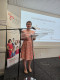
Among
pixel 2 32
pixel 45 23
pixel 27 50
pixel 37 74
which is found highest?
pixel 45 23

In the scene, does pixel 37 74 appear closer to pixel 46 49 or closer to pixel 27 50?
pixel 27 50

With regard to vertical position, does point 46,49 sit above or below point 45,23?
below

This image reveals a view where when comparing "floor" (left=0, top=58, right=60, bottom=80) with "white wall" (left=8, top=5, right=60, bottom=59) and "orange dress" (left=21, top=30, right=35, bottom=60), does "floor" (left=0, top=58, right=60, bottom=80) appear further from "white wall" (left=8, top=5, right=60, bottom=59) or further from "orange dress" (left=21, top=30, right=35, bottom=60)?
"white wall" (left=8, top=5, right=60, bottom=59)

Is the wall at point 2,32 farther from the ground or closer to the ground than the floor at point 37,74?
farther from the ground

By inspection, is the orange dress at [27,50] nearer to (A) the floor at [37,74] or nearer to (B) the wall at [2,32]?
(A) the floor at [37,74]

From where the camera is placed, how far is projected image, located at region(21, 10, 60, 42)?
9.62 feet

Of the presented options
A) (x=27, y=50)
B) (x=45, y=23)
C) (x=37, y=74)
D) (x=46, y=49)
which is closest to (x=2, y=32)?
(x=27, y=50)

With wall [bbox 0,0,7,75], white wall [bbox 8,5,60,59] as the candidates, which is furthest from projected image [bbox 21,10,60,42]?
wall [bbox 0,0,7,75]

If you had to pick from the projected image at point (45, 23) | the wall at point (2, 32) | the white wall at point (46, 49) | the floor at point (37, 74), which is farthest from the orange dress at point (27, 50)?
the white wall at point (46, 49)

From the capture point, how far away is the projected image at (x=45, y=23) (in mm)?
2932

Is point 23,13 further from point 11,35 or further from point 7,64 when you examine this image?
point 7,64

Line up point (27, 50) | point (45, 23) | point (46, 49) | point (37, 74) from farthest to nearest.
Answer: point (46, 49)
point (45, 23)
point (37, 74)
point (27, 50)

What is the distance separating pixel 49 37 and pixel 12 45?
82.0 inches

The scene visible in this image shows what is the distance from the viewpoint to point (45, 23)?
3.37m
